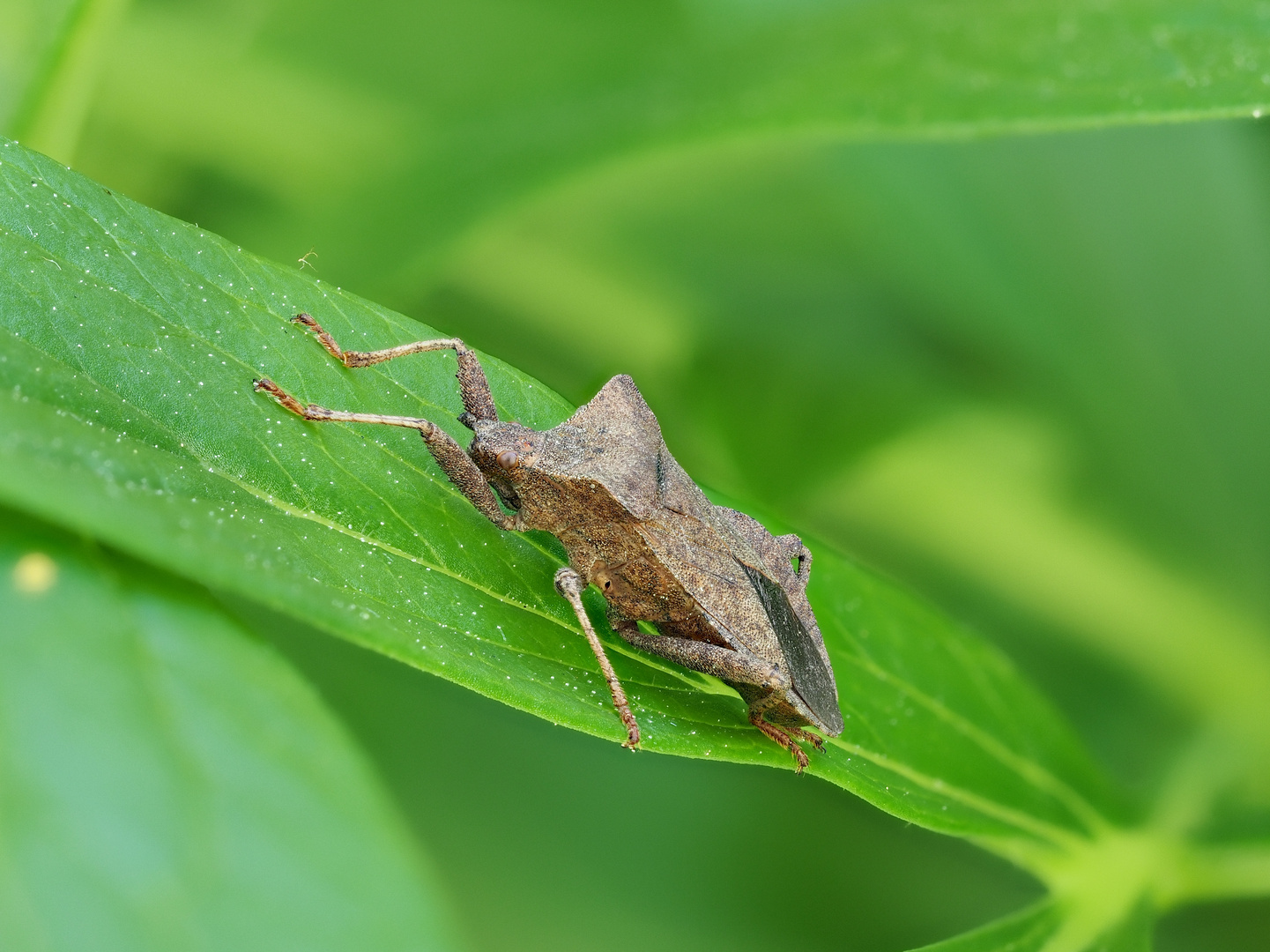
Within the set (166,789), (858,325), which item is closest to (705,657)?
(166,789)

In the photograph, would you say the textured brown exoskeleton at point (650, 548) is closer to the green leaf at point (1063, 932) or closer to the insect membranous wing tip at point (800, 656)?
the insect membranous wing tip at point (800, 656)

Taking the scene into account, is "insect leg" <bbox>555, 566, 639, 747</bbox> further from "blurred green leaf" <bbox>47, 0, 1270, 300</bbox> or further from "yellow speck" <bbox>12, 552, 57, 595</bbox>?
"blurred green leaf" <bbox>47, 0, 1270, 300</bbox>

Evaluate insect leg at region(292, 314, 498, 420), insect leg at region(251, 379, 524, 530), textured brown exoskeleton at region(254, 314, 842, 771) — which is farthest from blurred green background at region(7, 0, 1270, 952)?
insect leg at region(251, 379, 524, 530)

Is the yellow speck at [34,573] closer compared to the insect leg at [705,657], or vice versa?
the yellow speck at [34,573]

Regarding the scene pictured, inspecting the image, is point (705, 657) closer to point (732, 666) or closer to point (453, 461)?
point (732, 666)

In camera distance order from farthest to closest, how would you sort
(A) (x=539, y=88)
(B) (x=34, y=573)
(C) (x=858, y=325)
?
(C) (x=858, y=325), (A) (x=539, y=88), (B) (x=34, y=573)

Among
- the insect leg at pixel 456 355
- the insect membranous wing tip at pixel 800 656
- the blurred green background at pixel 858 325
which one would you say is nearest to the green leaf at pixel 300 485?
the insect leg at pixel 456 355
